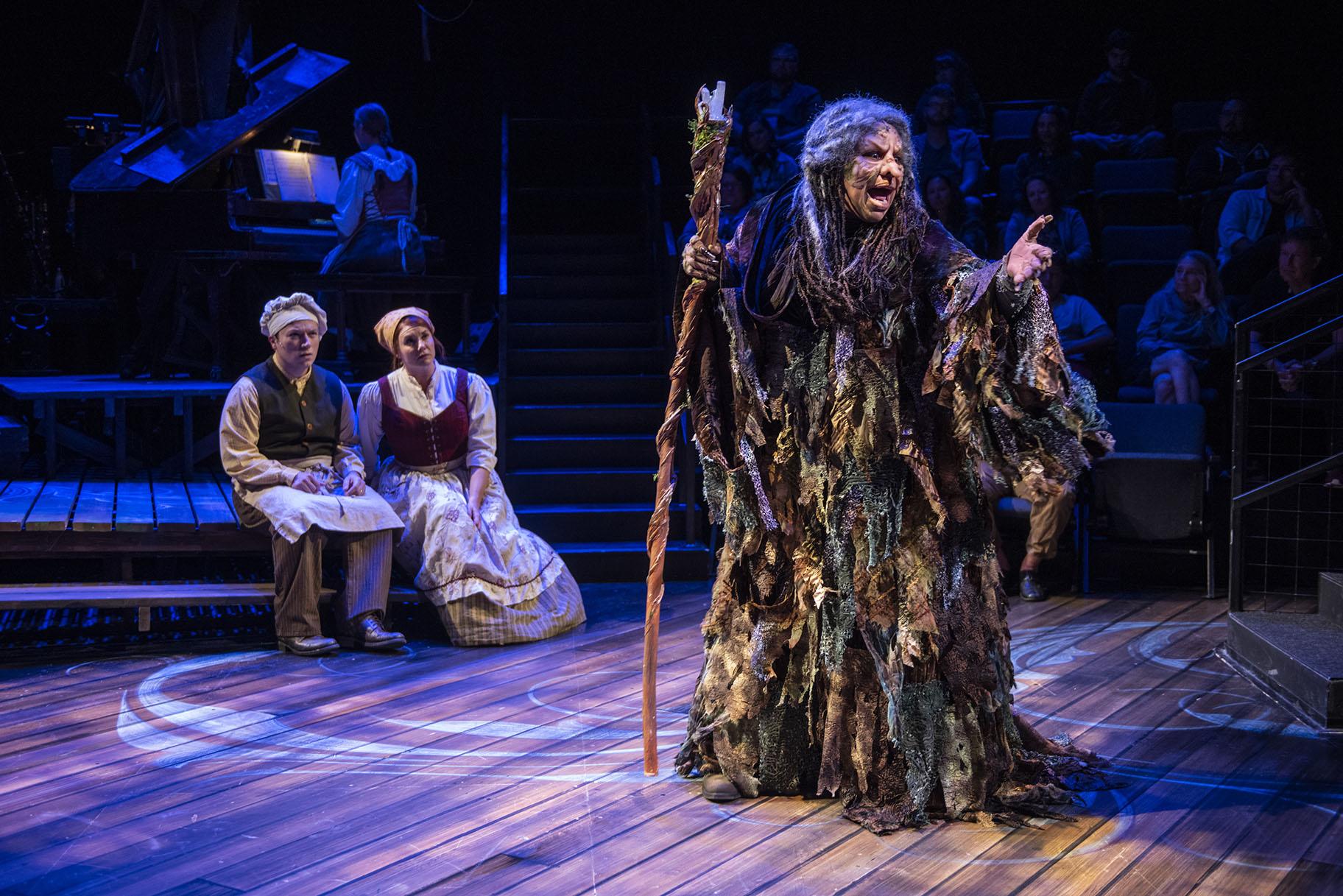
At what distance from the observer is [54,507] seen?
5.26 meters

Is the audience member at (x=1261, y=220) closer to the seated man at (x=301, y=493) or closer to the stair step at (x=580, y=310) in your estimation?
the stair step at (x=580, y=310)

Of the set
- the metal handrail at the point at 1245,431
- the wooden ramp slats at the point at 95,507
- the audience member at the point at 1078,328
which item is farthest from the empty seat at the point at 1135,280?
the wooden ramp slats at the point at 95,507

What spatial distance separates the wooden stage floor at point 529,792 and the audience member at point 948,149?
3848mm

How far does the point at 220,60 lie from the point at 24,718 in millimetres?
4805

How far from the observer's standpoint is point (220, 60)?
7648 millimetres

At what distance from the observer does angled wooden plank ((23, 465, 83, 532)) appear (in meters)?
4.98

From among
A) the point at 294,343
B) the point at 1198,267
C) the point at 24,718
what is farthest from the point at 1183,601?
the point at 24,718

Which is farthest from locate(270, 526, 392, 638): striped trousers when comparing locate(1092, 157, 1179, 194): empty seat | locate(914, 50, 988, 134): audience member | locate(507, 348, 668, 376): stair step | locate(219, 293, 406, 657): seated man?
locate(1092, 157, 1179, 194): empty seat

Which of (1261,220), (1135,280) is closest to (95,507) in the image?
(1135,280)

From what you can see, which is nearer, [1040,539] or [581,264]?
[1040,539]

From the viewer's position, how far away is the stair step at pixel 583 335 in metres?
7.64

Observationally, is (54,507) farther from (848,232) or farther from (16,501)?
(848,232)

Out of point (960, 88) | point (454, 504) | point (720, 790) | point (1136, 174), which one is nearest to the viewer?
point (720, 790)

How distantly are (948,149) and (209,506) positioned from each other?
477cm
